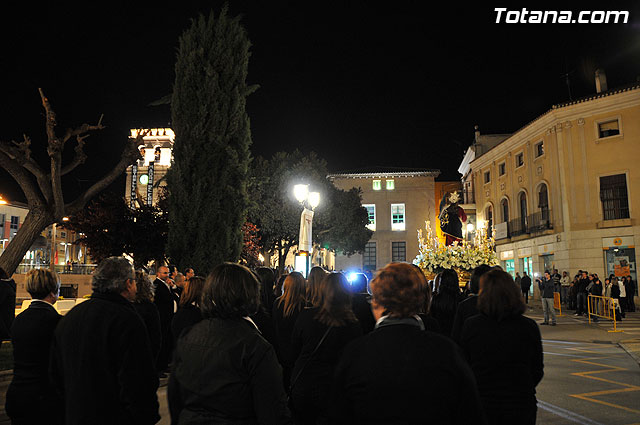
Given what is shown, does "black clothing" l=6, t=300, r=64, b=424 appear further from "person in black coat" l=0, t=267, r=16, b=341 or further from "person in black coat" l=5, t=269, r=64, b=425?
"person in black coat" l=0, t=267, r=16, b=341

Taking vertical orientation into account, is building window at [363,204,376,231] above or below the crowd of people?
above

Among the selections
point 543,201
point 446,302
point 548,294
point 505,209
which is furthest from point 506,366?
point 505,209

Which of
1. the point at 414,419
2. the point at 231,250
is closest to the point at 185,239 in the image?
the point at 231,250

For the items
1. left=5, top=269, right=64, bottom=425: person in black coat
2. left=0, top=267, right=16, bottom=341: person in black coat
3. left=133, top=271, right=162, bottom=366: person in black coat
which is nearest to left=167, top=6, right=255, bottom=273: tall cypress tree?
left=0, top=267, right=16, bottom=341: person in black coat

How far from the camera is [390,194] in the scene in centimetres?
5694

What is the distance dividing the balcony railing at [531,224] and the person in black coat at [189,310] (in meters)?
27.9

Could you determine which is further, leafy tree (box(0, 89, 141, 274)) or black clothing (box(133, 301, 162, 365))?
leafy tree (box(0, 89, 141, 274))

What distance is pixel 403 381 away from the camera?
1.92 metres

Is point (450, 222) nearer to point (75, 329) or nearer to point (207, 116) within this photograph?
point (207, 116)

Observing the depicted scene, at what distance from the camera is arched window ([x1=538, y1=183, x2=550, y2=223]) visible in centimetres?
2931

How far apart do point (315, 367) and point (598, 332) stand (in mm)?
14071

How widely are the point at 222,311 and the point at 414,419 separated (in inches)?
43.7

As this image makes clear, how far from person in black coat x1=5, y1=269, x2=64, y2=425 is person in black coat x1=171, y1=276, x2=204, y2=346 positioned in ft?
4.76

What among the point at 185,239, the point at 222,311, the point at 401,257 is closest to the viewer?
the point at 222,311
